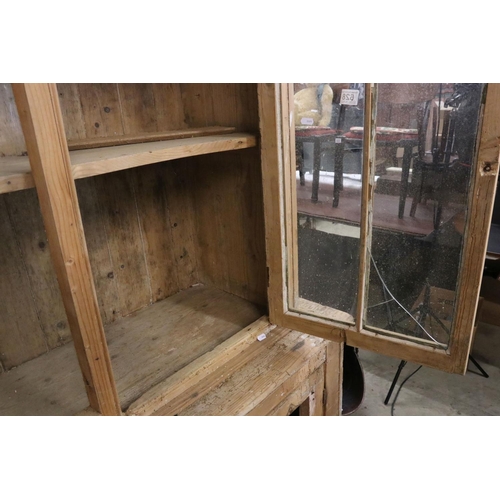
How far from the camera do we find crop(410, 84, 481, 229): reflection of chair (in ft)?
3.03

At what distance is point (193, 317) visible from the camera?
1.59 metres

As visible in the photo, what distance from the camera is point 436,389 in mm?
2387

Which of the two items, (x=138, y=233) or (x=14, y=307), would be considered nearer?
(x=14, y=307)

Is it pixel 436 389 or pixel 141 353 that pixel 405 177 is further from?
pixel 436 389

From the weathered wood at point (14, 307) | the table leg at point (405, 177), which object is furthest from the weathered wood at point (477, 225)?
the weathered wood at point (14, 307)

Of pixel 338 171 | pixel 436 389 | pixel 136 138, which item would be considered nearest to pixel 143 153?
pixel 136 138

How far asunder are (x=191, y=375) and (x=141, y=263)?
0.58 m

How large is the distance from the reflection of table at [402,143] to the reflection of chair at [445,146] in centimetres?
2

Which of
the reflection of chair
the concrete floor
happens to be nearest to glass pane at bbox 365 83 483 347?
the reflection of chair

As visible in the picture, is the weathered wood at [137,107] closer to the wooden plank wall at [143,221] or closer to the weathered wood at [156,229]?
the wooden plank wall at [143,221]

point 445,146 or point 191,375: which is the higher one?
point 445,146

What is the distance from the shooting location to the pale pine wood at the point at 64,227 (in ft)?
2.54

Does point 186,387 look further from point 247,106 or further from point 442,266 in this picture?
point 247,106
